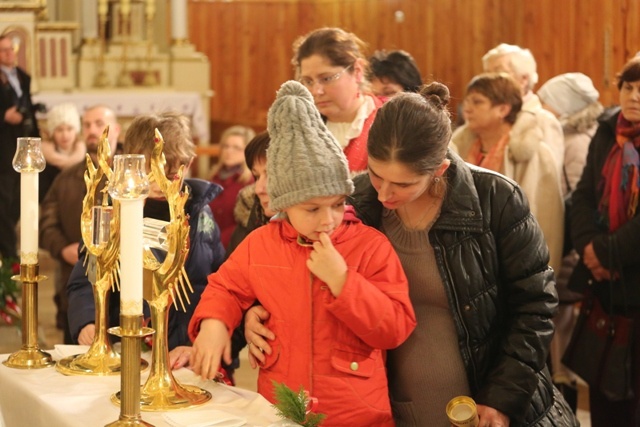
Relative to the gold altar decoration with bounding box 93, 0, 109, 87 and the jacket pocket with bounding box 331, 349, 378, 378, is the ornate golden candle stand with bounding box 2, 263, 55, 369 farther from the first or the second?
the gold altar decoration with bounding box 93, 0, 109, 87

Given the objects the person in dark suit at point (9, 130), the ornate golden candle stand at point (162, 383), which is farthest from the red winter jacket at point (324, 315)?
the person in dark suit at point (9, 130)

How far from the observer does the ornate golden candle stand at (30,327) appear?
278 cm

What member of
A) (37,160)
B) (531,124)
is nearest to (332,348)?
(37,160)

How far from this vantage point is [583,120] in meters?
5.34

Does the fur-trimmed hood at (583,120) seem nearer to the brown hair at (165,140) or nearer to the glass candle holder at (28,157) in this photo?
the brown hair at (165,140)

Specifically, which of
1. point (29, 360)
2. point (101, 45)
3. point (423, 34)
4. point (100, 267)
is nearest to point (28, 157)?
point (100, 267)

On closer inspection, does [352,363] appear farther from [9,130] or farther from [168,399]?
[9,130]

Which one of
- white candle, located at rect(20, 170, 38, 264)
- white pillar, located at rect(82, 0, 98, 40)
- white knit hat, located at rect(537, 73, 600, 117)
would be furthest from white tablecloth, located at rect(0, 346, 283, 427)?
white pillar, located at rect(82, 0, 98, 40)

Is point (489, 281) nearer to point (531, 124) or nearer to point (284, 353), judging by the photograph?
point (284, 353)

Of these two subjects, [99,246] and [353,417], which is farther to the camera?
[99,246]

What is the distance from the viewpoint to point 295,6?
43.8 feet

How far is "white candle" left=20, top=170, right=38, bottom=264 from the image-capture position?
2.78 m

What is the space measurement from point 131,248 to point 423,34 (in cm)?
994

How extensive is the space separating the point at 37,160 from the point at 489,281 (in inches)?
47.6
